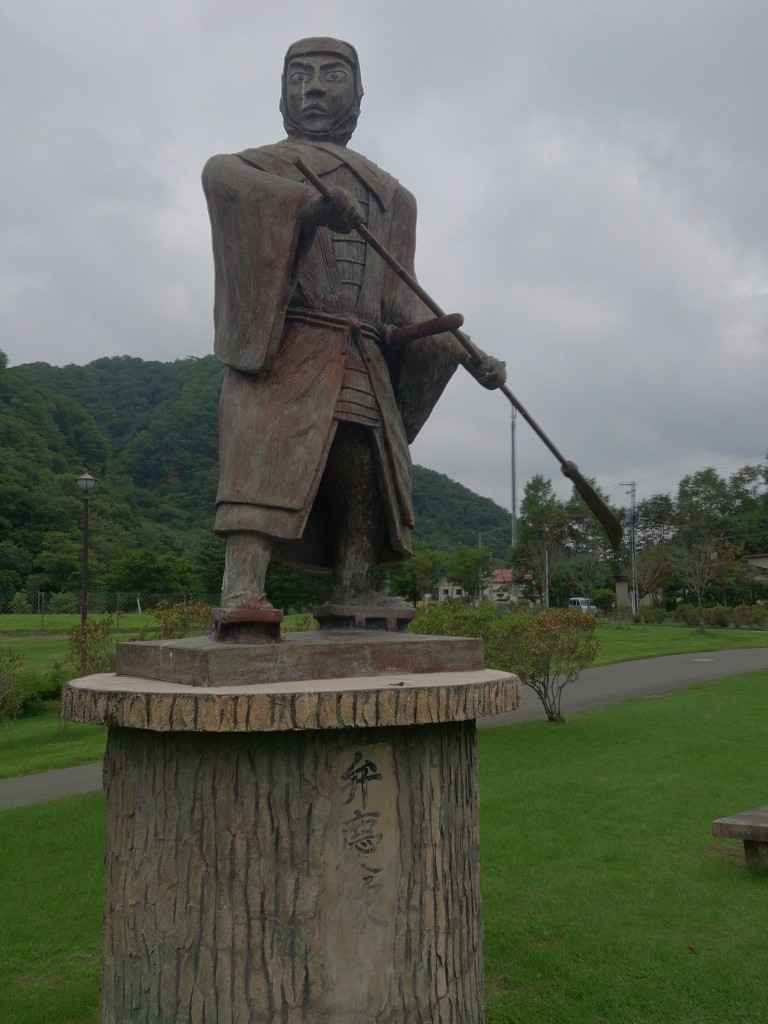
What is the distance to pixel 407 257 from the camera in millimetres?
3547

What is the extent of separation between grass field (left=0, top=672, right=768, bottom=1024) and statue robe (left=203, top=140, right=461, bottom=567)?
2.58 m

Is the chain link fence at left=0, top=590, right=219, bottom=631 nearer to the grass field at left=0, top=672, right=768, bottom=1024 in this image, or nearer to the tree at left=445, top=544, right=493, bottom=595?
the tree at left=445, top=544, right=493, bottom=595

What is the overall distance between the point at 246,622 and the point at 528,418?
1680 mm

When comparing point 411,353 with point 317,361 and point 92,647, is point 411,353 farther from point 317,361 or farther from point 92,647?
point 92,647

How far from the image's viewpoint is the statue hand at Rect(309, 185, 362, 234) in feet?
9.45

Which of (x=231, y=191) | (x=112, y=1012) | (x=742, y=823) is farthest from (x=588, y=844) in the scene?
(x=231, y=191)

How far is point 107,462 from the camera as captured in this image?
45.1 meters

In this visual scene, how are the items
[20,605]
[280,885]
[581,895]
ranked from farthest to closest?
[20,605] < [581,895] < [280,885]

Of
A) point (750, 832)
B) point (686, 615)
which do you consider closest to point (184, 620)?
point (750, 832)

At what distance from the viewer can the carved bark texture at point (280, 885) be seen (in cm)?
248

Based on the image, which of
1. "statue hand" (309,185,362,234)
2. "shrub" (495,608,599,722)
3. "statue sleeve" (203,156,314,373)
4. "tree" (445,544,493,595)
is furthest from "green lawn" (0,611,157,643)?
"tree" (445,544,493,595)

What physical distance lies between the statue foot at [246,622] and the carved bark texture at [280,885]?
1.07 ft

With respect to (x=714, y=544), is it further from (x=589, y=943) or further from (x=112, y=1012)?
(x=112, y=1012)

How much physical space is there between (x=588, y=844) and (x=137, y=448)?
35.8m
